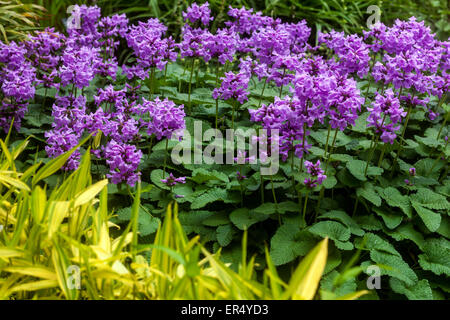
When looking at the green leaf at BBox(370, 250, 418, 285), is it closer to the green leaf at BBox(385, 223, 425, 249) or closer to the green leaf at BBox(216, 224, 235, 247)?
the green leaf at BBox(385, 223, 425, 249)

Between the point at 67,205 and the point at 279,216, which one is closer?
the point at 67,205

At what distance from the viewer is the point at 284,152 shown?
228 centimetres

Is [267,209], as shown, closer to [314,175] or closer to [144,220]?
[314,175]

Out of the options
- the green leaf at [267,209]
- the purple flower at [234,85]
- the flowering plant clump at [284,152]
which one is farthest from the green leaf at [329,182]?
the purple flower at [234,85]

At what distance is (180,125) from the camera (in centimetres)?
245

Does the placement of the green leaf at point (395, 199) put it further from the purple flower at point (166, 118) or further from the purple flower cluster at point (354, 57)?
the purple flower at point (166, 118)

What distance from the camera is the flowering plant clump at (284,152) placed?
2.26 meters

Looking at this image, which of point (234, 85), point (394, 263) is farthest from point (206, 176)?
point (394, 263)

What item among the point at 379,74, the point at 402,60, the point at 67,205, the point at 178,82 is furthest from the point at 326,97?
the point at 178,82

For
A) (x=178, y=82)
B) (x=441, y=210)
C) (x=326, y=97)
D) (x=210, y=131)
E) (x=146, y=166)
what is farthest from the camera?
(x=178, y=82)

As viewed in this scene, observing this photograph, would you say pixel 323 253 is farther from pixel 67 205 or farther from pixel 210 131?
pixel 210 131

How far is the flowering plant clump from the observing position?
2260 mm

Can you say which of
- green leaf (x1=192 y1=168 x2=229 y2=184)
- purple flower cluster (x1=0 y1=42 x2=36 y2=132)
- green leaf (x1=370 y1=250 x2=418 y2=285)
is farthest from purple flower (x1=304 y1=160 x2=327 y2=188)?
purple flower cluster (x1=0 y1=42 x2=36 y2=132)
